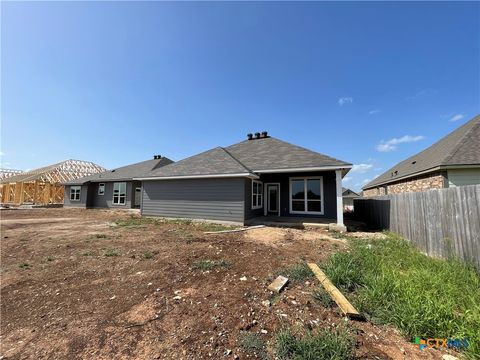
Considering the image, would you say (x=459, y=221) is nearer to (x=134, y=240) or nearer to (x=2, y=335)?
(x=2, y=335)

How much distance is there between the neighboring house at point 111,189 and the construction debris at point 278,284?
1943cm

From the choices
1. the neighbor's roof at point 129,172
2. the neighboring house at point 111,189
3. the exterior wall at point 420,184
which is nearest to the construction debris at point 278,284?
the exterior wall at point 420,184

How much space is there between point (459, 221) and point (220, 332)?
543 centimetres

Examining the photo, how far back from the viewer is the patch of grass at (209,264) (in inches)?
195

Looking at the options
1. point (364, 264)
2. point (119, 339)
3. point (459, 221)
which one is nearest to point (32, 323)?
point (119, 339)

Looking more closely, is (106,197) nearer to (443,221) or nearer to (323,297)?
(323,297)

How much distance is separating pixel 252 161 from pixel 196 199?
4.10m

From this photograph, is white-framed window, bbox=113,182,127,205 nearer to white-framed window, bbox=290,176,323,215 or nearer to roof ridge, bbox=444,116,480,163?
Answer: white-framed window, bbox=290,176,323,215

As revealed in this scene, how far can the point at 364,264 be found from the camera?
178 inches

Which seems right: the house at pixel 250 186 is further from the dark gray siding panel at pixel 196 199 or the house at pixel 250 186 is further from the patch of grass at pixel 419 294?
the patch of grass at pixel 419 294

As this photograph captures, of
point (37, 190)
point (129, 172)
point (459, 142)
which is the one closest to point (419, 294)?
point (459, 142)

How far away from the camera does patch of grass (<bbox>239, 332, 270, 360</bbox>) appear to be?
238 cm

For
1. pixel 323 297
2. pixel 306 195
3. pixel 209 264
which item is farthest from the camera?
pixel 306 195

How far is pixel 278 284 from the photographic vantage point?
3.93 metres
